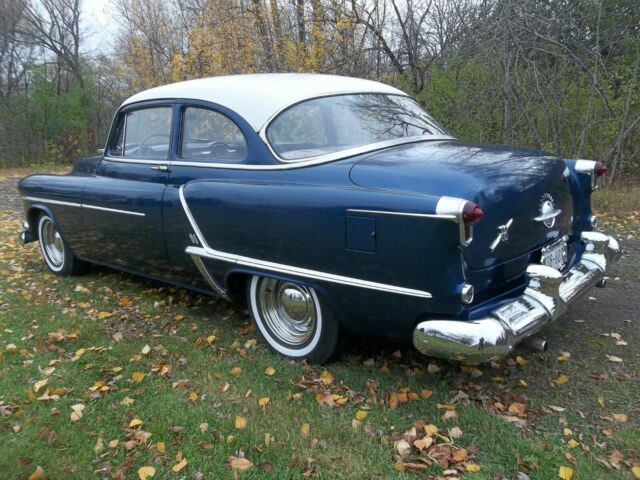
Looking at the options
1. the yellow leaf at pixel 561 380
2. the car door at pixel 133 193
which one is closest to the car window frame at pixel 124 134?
the car door at pixel 133 193

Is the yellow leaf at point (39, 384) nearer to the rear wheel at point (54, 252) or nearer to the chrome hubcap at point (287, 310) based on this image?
the chrome hubcap at point (287, 310)

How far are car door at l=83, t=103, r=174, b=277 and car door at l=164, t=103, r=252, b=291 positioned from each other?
0.11 m

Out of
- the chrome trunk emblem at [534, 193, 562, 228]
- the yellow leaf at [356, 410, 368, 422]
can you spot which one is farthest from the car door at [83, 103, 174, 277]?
the chrome trunk emblem at [534, 193, 562, 228]

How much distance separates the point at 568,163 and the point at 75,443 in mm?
3429

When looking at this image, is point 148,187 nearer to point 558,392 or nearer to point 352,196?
point 352,196

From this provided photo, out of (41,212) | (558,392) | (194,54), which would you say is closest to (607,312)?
(558,392)

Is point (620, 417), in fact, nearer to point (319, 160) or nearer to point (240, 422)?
point (240, 422)

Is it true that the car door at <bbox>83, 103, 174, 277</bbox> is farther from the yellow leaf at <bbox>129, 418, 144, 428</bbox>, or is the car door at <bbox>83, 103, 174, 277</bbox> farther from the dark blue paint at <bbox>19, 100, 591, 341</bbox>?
the yellow leaf at <bbox>129, 418, 144, 428</bbox>

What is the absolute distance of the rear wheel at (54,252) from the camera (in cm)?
553

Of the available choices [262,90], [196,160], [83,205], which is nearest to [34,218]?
[83,205]

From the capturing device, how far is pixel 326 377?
10.9 ft

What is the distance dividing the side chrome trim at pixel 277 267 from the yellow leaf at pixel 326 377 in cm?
62

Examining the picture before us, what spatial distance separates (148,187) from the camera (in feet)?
13.8

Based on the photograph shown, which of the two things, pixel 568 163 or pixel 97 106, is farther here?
pixel 97 106
